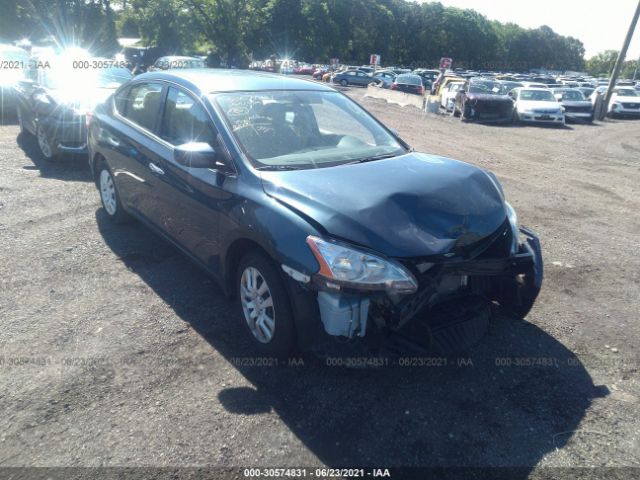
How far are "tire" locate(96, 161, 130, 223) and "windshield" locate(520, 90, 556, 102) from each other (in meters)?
18.1

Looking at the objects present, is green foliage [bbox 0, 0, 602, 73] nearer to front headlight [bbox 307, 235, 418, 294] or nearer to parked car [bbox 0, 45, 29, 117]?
parked car [bbox 0, 45, 29, 117]

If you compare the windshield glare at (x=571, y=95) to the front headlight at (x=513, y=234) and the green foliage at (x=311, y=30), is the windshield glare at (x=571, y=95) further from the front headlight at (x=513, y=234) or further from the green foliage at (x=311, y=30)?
the green foliage at (x=311, y=30)

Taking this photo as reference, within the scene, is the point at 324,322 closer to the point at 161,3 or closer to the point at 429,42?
the point at 161,3

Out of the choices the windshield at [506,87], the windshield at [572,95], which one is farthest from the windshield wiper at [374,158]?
the windshield at [572,95]

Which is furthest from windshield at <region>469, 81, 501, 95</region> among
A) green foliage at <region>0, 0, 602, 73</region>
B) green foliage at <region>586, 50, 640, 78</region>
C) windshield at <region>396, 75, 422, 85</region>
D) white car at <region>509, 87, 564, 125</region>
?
green foliage at <region>586, 50, 640, 78</region>

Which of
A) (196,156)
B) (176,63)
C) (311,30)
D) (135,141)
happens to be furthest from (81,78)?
(311,30)

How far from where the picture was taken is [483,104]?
1908 centimetres

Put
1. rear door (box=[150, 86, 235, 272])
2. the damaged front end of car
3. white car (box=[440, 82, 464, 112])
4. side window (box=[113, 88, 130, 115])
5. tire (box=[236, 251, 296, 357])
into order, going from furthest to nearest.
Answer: white car (box=[440, 82, 464, 112])
side window (box=[113, 88, 130, 115])
rear door (box=[150, 86, 235, 272])
tire (box=[236, 251, 296, 357])
the damaged front end of car

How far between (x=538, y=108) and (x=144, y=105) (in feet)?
57.1

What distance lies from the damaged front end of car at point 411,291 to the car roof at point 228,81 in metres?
1.97

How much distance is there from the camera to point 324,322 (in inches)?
117

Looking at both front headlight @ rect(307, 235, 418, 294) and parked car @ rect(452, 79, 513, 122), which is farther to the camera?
parked car @ rect(452, 79, 513, 122)

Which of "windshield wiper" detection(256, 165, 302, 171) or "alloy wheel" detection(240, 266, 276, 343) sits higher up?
"windshield wiper" detection(256, 165, 302, 171)

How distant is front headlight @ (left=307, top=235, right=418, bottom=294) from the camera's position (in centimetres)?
286
